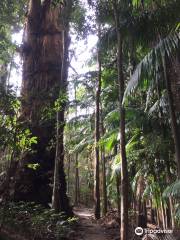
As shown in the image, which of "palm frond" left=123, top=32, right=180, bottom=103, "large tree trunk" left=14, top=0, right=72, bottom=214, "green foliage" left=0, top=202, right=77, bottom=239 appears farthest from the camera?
"large tree trunk" left=14, top=0, right=72, bottom=214

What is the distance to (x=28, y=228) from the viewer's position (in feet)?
19.6

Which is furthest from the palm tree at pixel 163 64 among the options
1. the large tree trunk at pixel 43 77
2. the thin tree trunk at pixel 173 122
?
the large tree trunk at pixel 43 77

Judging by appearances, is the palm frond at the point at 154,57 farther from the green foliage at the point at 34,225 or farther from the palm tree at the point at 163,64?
the green foliage at the point at 34,225

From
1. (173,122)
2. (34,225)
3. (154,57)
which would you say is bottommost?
(34,225)

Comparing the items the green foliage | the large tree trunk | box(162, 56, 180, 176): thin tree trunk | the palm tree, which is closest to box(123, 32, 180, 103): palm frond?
the palm tree

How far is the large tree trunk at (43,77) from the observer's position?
9047 mm

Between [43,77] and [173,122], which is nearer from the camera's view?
[173,122]

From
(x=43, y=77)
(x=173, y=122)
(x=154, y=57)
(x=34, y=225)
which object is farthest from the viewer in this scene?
(x=43, y=77)

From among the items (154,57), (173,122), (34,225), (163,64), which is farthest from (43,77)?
(34,225)

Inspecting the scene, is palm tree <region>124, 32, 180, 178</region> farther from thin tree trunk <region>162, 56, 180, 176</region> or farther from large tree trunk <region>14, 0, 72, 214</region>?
large tree trunk <region>14, 0, 72, 214</region>

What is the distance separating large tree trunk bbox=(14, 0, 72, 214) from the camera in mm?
9047

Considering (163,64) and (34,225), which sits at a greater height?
(163,64)

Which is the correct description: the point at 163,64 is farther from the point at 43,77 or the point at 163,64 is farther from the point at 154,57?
the point at 43,77

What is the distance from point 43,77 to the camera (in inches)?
417
